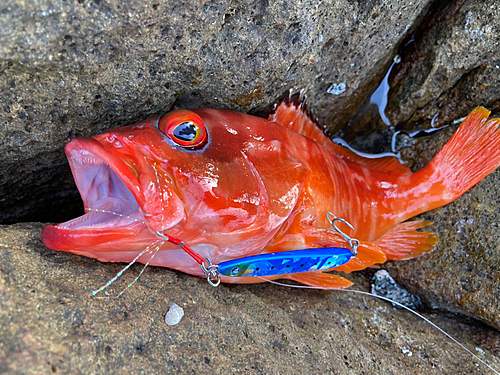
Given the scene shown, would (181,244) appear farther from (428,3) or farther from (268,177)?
(428,3)

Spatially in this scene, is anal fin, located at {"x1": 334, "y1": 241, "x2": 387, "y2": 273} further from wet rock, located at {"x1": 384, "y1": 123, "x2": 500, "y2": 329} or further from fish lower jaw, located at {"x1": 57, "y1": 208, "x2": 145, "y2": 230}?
fish lower jaw, located at {"x1": 57, "y1": 208, "x2": 145, "y2": 230}

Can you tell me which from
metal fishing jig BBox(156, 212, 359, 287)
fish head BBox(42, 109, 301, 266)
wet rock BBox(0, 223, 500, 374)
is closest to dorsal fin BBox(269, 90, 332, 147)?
fish head BBox(42, 109, 301, 266)

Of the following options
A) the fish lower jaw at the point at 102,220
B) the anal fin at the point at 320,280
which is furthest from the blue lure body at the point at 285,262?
the fish lower jaw at the point at 102,220

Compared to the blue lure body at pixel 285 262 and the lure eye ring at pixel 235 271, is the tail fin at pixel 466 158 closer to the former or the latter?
the blue lure body at pixel 285 262

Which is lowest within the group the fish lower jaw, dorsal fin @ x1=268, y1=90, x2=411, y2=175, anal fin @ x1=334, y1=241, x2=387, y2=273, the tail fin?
the fish lower jaw

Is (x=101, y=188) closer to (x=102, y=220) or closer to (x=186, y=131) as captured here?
(x=102, y=220)

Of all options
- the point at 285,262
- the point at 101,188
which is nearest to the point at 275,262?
the point at 285,262
